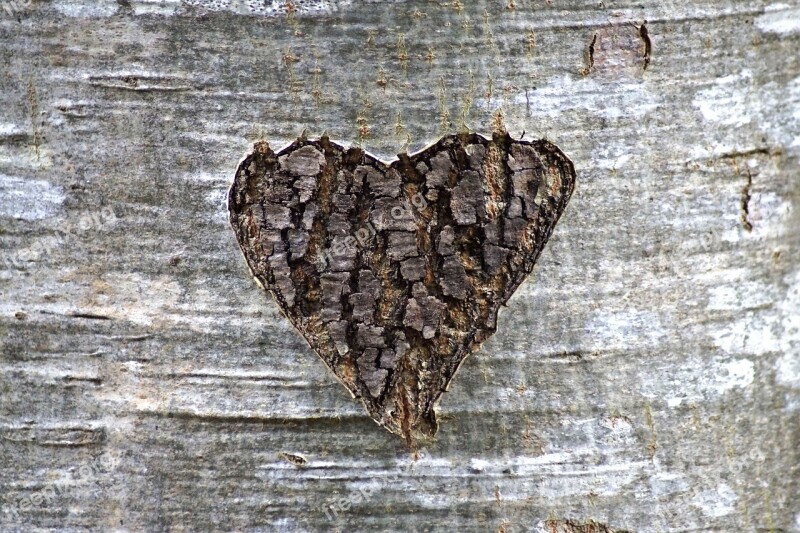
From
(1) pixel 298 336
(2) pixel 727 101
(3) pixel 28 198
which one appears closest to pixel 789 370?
(2) pixel 727 101

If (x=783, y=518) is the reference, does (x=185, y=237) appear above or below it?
above

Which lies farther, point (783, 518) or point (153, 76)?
point (783, 518)

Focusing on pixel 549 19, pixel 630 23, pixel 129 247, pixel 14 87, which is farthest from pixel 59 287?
pixel 630 23

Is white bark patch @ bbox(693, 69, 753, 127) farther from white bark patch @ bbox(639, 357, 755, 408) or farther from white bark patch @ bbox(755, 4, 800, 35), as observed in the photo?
white bark patch @ bbox(639, 357, 755, 408)

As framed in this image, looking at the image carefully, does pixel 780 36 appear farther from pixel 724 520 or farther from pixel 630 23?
pixel 724 520

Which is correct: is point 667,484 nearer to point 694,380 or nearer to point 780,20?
point 694,380

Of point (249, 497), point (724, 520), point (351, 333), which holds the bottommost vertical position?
point (249, 497)

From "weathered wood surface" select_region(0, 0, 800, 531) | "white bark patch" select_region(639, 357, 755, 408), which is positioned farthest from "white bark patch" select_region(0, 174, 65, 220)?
"white bark patch" select_region(639, 357, 755, 408)
